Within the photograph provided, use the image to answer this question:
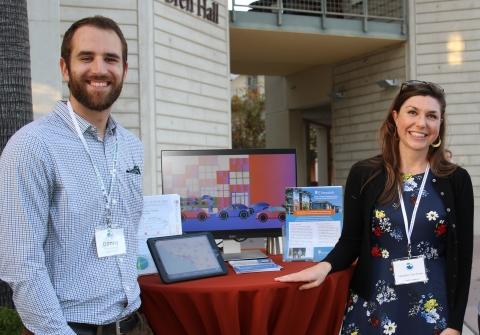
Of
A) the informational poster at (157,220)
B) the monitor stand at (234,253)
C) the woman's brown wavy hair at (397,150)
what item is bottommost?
the monitor stand at (234,253)

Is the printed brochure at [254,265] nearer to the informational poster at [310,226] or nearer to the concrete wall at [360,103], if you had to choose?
the informational poster at [310,226]

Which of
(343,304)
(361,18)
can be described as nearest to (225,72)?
(361,18)

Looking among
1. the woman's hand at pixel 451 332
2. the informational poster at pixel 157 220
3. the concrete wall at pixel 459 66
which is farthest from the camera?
the concrete wall at pixel 459 66

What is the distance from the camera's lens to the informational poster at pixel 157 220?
2.86 meters

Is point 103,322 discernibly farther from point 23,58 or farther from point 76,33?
point 23,58

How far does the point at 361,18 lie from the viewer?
13641 millimetres

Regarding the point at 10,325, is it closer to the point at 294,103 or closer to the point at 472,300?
the point at 472,300

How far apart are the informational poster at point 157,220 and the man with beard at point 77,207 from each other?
81 cm

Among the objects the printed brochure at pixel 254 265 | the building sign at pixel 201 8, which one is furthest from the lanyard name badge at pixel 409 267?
the building sign at pixel 201 8

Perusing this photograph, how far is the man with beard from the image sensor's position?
1622mm

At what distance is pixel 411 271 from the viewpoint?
2391 millimetres

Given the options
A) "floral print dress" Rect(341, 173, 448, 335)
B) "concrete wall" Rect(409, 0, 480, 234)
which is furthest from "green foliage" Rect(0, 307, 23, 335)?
"concrete wall" Rect(409, 0, 480, 234)

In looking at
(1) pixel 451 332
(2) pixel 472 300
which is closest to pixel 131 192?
(1) pixel 451 332

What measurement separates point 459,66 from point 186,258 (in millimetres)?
12202
